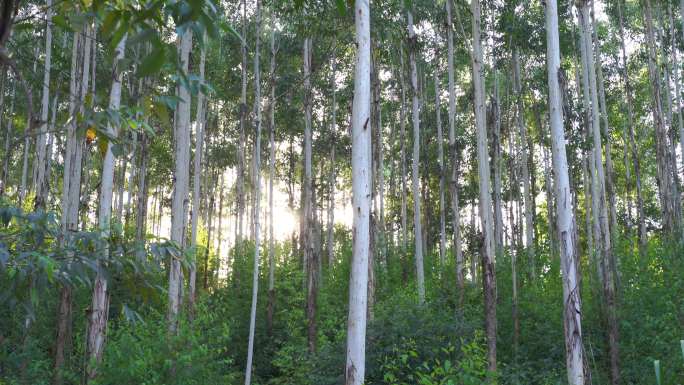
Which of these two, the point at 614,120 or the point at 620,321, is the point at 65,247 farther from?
the point at 614,120

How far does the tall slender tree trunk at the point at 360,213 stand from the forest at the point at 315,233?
0.08 ft

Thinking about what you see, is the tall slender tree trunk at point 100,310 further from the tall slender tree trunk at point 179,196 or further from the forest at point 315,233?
the tall slender tree trunk at point 179,196

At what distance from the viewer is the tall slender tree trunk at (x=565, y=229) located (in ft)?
20.5

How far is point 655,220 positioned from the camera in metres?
28.8

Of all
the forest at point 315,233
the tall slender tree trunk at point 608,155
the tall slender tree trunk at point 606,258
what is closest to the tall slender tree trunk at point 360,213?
the forest at point 315,233

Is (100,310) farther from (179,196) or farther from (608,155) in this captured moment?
(608,155)

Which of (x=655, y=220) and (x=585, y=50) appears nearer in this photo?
(x=585, y=50)

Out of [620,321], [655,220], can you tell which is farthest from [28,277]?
[655,220]

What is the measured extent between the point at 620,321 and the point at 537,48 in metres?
10.3

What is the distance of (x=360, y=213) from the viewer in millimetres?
6539

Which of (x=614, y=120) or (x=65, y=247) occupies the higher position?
(x=614, y=120)

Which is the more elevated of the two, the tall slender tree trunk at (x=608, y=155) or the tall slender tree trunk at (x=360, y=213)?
the tall slender tree trunk at (x=608, y=155)

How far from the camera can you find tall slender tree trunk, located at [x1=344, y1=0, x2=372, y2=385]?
621 cm

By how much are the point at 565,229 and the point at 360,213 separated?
2171 mm
